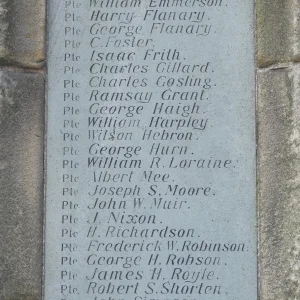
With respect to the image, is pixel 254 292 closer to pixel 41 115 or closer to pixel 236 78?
pixel 236 78

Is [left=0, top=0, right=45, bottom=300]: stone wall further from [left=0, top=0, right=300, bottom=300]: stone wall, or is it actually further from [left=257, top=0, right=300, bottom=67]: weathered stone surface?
[left=257, top=0, right=300, bottom=67]: weathered stone surface

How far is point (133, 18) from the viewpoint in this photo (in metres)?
3.92

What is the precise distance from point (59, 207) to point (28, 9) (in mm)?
1140

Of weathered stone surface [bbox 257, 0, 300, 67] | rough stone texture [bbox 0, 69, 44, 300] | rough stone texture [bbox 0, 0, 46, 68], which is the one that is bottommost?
rough stone texture [bbox 0, 69, 44, 300]

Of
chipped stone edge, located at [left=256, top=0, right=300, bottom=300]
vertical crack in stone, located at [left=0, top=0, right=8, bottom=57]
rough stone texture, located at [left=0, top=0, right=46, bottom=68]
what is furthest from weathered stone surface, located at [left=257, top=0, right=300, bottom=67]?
vertical crack in stone, located at [left=0, top=0, right=8, bottom=57]

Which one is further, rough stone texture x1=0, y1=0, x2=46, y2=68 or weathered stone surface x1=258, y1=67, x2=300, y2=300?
rough stone texture x1=0, y1=0, x2=46, y2=68

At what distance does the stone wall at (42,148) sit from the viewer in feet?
12.3

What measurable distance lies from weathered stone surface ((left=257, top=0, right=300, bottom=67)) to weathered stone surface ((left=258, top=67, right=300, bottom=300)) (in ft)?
0.29

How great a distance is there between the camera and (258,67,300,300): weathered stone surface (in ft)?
12.2

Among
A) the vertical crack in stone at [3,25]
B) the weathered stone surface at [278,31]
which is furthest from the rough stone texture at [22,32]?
the weathered stone surface at [278,31]

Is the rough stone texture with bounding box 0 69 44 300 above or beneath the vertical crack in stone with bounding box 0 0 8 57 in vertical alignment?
beneath

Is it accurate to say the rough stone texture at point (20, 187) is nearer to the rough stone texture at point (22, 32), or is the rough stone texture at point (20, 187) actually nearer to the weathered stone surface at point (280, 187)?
the rough stone texture at point (22, 32)

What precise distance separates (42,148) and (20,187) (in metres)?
0.25

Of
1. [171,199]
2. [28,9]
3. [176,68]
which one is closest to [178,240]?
[171,199]
